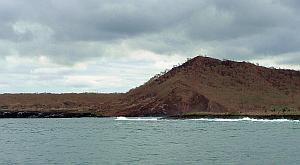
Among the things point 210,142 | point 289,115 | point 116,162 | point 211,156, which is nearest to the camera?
point 116,162

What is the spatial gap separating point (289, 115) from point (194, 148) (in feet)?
337

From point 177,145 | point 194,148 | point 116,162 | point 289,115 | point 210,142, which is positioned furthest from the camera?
point 289,115

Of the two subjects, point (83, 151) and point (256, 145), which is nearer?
point (83, 151)

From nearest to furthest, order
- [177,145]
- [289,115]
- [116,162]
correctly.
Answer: [116,162]
[177,145]
[289,115]

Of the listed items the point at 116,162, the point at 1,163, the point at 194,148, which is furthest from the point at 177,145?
the point at 1,163

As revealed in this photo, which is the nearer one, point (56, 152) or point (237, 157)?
point (237, 157)

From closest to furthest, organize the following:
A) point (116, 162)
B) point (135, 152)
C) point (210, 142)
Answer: point (116, 162)
point (135, 152)
point (210, 142)

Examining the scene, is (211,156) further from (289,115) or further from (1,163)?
(289,115)

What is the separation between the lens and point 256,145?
67312 mm

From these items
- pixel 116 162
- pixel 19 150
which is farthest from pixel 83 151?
pixel 116 162

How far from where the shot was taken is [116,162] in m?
49.7

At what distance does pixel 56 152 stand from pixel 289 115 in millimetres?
111141

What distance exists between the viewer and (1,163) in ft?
165

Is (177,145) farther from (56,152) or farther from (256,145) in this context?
(56,152)
